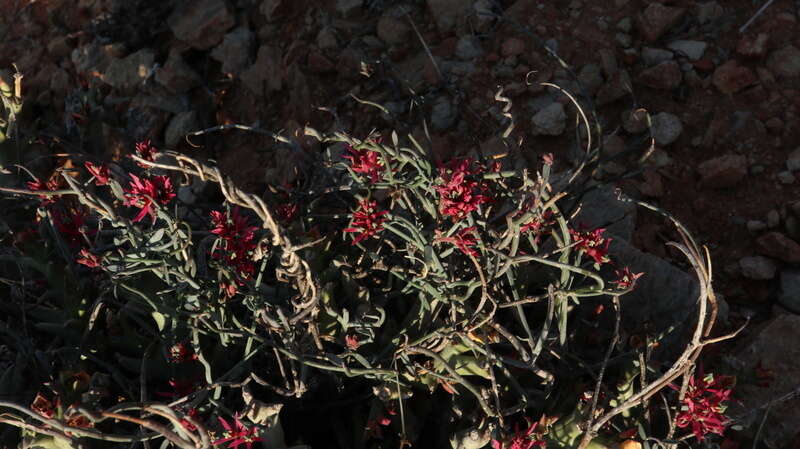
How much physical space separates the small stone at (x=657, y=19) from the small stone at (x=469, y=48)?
24.3 inches

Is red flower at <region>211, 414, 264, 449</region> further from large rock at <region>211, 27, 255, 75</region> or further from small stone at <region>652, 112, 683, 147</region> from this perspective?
large rock at <region>211, 27, 255, 75</region>

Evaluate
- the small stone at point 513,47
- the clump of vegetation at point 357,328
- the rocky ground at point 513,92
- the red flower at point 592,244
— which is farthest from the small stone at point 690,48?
the red flower at point 592,244

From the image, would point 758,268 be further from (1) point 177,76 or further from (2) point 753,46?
(1) point 177,76

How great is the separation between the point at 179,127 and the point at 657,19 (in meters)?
1.96

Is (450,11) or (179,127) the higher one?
(450,11)

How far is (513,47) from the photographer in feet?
8.82

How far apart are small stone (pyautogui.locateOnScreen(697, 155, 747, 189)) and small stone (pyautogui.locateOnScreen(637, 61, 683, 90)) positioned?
34 cm

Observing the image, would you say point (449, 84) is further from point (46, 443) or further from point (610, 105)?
point (46, 443)

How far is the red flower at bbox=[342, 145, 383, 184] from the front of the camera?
1469 mm

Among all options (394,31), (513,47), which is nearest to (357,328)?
(513,47)

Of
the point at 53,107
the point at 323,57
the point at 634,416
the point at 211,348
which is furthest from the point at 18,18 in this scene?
the point at 634,416

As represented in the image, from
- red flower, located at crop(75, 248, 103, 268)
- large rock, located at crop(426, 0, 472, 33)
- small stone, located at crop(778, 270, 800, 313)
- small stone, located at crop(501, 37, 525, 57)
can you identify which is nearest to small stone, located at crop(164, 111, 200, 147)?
large rock, located at crop(426, 0, 472, 33)

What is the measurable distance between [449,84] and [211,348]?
4.60ft

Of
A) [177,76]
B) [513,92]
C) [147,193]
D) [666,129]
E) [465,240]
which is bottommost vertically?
[666,129]
